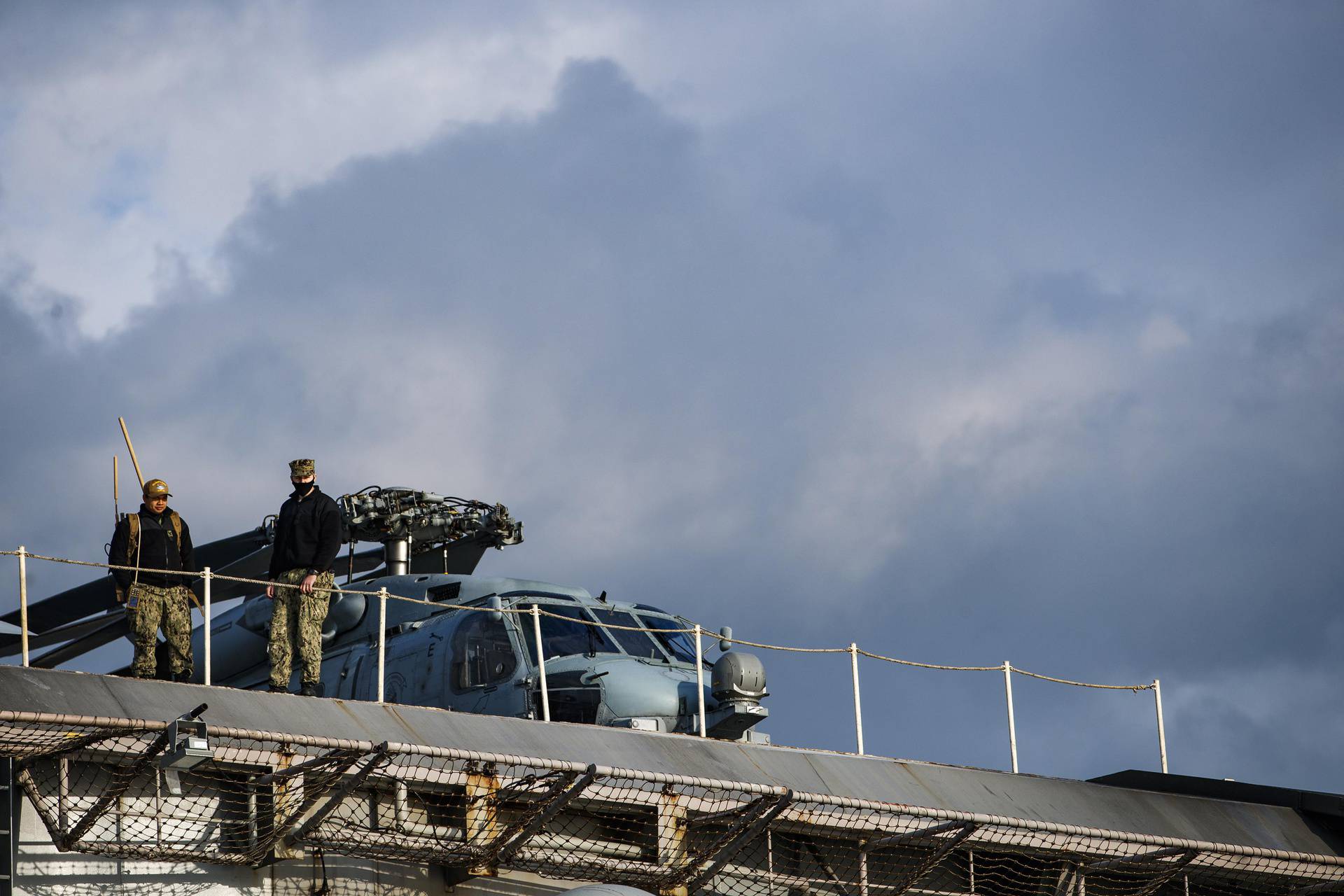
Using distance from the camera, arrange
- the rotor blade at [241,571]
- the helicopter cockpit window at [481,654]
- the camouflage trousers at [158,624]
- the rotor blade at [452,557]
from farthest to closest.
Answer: the rotor blade at [452,557]
the rotor blade at [241,571]
the helicopter cockpit window at [481,654]
the camouflage trousers at [158,624]

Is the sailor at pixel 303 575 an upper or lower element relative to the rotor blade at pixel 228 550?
lower

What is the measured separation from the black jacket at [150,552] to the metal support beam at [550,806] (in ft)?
11.6

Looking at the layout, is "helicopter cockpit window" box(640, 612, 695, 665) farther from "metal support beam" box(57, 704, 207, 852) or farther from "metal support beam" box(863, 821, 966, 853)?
"metal support beam" box(57, 704, 207, 852)

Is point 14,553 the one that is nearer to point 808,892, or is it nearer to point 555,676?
point 555,676

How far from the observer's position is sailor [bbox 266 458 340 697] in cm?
1523

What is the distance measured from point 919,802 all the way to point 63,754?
7880 mm

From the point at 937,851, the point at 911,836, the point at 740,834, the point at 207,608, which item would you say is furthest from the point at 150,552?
the point at 937,851

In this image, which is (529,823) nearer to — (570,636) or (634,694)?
(634,694)

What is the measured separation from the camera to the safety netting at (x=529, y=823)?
42.2ft

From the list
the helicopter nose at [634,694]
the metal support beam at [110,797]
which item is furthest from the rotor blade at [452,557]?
the metal support beam at [110,797]

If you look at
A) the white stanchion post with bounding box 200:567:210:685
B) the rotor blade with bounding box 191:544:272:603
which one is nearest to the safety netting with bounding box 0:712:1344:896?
the white stanchion post with bounding box 200:567:210:685

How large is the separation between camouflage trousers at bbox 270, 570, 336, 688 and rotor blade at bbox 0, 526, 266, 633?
6.83 meters

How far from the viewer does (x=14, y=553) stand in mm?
13602

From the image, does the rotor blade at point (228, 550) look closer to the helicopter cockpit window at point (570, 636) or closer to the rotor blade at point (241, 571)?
the rotor blade at point (241, 571)
